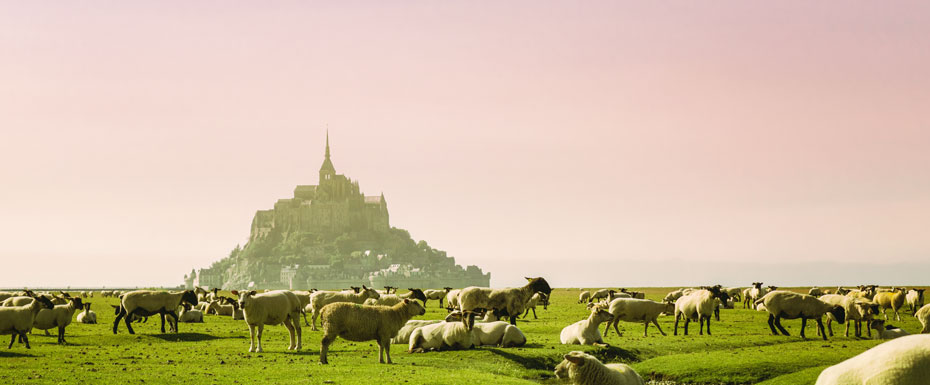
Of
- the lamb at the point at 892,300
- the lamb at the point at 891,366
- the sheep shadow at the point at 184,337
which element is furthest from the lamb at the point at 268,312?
the lamb at the point at 892,300

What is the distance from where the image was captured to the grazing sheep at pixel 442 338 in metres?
27.5

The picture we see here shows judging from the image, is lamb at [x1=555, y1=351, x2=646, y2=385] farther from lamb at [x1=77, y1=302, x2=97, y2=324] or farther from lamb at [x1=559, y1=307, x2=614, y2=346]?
lamb at [x1=77, y1=302, x2=97, y2=324]

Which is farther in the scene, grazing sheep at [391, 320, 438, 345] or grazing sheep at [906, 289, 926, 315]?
grazing sheep at [906, 289, 926, 315]

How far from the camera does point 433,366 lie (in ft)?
77.4

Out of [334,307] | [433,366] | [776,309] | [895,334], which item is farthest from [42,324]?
[895,334]

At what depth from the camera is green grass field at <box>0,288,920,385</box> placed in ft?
68.2

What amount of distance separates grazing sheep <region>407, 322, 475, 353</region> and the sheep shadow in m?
11.5

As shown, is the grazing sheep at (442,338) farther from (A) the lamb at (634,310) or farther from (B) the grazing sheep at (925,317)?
(B) the grazing sheep at (925,317)

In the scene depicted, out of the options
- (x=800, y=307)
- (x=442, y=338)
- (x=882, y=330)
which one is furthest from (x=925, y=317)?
(x=442, y=338)

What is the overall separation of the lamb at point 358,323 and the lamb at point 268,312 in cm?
512

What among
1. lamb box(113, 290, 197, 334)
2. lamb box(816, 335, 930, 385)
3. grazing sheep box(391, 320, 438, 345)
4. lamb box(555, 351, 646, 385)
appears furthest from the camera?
lamb box(113, 290, 197, 334)

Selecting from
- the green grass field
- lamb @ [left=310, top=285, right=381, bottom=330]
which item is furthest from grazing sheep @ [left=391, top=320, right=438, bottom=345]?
lamb @ [left=310, top=285, right=381, bottom=330]

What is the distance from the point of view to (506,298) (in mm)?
36344

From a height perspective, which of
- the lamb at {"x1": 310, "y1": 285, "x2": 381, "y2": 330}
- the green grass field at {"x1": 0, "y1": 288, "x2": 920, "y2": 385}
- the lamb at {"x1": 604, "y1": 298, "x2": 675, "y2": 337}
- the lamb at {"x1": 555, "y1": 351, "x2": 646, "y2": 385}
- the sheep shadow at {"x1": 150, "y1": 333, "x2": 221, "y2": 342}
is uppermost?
the lamb at {"x1": 310, "y1": 285, "x2": 381, "y2": 330}
